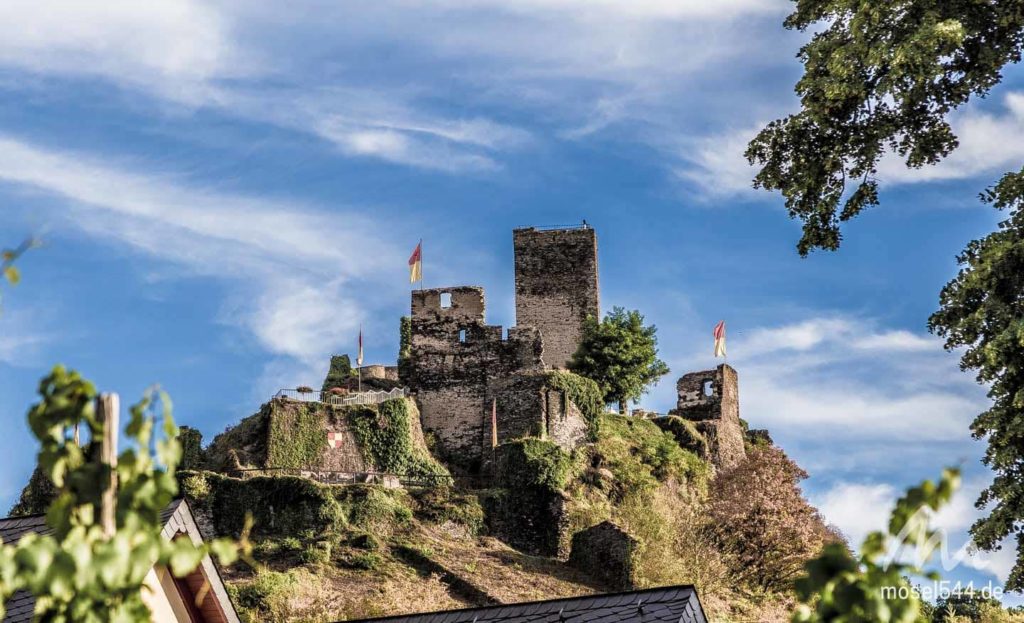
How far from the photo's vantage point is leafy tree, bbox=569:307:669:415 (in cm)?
5325

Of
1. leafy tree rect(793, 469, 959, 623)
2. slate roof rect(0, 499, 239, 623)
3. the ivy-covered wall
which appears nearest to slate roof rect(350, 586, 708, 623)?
slate roof rect(0, 499, 239, 623)

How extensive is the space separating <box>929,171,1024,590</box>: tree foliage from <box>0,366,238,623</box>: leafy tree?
37.6ft

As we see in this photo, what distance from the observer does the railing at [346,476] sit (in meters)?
41.2

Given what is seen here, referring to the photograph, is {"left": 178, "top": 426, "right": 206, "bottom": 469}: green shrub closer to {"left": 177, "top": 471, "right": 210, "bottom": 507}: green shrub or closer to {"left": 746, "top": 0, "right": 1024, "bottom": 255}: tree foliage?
{"left": 177, "top": 471, "right": 210, "bottom": 507}: green shrub

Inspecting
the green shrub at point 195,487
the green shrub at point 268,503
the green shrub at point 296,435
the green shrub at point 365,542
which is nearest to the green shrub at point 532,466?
the green shrub at point 296,435

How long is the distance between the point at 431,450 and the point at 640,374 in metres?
10.6

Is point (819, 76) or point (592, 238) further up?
point (592, 238)

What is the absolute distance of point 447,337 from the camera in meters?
49.1

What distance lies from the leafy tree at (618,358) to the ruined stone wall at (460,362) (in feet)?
16.8

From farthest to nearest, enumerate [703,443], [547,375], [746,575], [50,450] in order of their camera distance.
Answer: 1. [703,443]
2. [547,375]
3. [746,575]
4. [50,450]

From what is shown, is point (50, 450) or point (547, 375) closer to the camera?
point (50, 450)

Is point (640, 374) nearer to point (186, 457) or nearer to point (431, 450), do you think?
point (431, 450)

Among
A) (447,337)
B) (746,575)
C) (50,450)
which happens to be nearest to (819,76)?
(50,450)

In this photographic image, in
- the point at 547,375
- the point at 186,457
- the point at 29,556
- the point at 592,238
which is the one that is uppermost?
the point at 592,238
